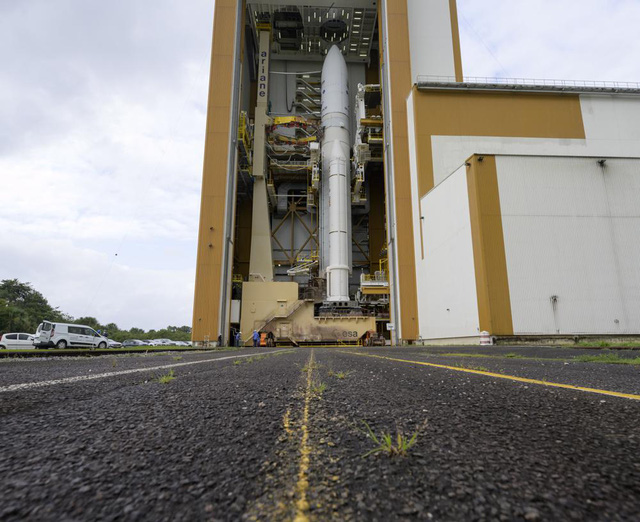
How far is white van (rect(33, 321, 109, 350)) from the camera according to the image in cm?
2072

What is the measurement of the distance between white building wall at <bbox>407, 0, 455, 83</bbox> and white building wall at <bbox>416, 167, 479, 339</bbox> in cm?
1188

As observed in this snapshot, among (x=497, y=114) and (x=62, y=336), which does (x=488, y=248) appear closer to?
(x=497, y=114)

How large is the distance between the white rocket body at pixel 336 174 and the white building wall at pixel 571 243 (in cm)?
1318

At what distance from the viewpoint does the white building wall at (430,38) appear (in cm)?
2675

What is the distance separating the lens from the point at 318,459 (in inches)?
51.5

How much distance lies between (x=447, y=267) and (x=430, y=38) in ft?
64.2

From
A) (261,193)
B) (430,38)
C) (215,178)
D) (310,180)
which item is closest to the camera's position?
(215,178)

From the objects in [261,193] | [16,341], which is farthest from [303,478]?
[261,193]

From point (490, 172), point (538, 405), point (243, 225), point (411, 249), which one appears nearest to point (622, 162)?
point (490, 172)

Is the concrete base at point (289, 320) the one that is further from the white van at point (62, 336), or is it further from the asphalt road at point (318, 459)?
the asphalt road at point (318, 459)

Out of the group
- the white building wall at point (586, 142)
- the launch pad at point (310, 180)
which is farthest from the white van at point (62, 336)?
the white building wall at point (586, 142)

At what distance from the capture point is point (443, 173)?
2206 cm

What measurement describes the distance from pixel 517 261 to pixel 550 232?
1.98 m

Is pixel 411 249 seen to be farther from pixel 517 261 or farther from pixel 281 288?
pixel 281 288
